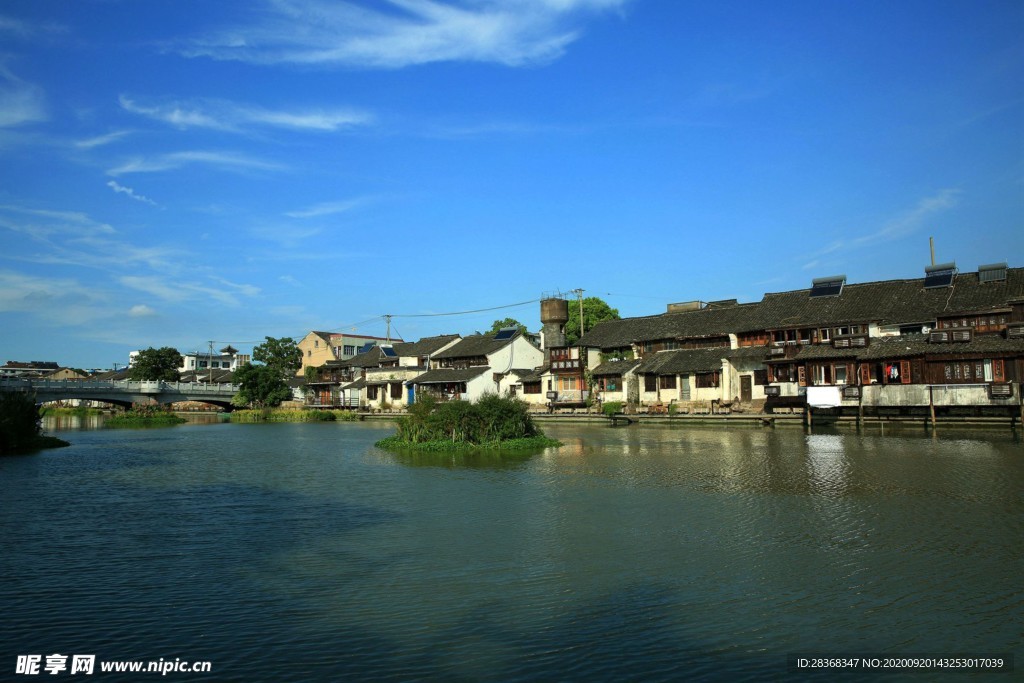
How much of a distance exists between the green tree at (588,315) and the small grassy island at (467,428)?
4593cm

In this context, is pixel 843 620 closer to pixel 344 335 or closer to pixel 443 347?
pixel 443 347

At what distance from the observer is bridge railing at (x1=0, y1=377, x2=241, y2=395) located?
6975 cm

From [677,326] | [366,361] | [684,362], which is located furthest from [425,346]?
[684,362]

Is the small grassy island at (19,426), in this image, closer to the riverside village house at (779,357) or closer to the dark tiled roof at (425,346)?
the riverside village house at (779,357)

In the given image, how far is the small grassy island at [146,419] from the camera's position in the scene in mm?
67500

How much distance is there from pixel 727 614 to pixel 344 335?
112040 mm

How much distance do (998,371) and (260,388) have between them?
73.0m

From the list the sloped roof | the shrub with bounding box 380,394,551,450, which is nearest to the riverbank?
the shrub with bounding box 380,394,551,450

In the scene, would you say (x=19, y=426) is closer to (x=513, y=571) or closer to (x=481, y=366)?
(x=513, y=571)

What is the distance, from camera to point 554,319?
7862 cm

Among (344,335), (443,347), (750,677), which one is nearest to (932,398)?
(750,677)

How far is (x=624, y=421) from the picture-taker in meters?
60.6

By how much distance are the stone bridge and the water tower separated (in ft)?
135

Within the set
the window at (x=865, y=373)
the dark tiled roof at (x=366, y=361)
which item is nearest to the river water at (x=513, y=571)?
the window at (x=865, y=373)
